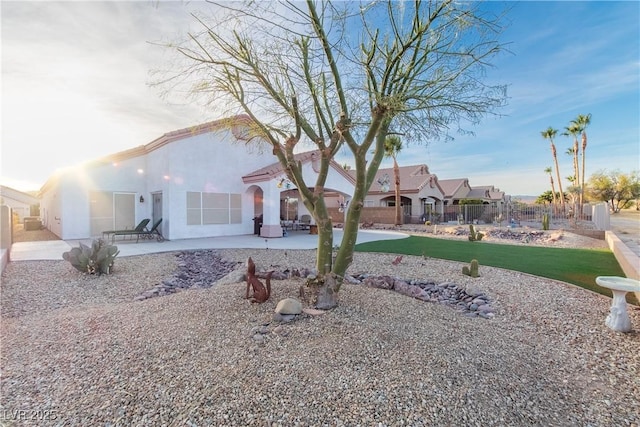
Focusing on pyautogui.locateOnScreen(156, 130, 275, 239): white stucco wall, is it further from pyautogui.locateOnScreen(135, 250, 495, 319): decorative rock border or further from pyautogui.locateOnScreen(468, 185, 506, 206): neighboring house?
pyautogui.locateOnScreen(468, 185, 506, 206): neighboring house

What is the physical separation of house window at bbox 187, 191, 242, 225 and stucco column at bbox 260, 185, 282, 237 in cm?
208

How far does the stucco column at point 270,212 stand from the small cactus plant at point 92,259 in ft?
29.6

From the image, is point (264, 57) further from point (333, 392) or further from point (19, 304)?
point (19, 304)

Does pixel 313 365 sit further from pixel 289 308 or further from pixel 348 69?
pixel 348 69

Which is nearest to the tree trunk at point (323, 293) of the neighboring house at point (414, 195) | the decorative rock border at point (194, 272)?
the decorative rock border at point (194, 272)

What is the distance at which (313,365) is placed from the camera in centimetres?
328

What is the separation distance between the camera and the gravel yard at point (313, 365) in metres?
2.73

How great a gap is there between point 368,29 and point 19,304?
8.11 meters

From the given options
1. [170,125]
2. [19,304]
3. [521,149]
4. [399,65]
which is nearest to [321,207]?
[399,65]

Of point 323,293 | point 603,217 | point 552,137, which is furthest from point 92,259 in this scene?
point 552,137

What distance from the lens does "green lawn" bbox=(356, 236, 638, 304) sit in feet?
27.2

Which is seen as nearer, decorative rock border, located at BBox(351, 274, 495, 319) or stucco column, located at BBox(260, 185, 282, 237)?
decorative rock border, located at BBox(351, 274, 495, 319)

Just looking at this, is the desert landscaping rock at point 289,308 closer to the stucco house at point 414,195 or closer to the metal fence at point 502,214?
the metal fence at point 502,214

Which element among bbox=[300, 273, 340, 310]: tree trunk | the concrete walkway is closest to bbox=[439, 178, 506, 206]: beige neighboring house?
the concrete walkway
